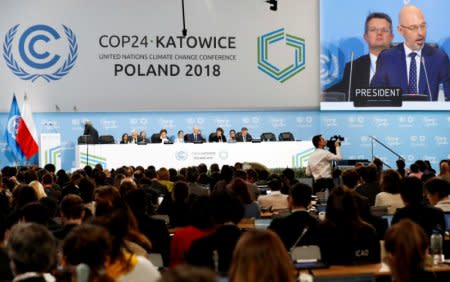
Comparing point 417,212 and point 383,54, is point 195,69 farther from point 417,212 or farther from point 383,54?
point 417,212

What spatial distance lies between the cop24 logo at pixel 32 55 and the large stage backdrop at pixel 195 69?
29 millimetres

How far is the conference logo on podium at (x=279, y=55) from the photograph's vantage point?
22734 mm

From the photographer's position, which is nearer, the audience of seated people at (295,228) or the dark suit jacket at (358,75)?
the audience of seated people at (295,228)

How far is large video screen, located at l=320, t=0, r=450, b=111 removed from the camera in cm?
2217

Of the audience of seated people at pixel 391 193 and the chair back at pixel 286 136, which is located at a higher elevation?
the chair back at pixel 286 136

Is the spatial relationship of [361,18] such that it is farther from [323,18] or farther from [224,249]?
[224,249]

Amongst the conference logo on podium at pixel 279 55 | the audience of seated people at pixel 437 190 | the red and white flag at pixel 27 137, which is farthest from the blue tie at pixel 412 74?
the audience of seated people at pixel 437 190

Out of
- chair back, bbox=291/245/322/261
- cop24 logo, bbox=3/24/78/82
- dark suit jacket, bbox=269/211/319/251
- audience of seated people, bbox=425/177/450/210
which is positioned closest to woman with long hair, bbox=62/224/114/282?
chair back, bbox=291/245/322/261

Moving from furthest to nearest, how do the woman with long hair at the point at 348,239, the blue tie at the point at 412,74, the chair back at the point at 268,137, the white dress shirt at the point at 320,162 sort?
the blue tie at the point at 412,74 < the chair back at the point at 268,137 < the white dress shirt at the point at 320,162 < the woman with long hair at the point at 348,239

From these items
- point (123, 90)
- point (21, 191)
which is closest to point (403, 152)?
point (123, 90)

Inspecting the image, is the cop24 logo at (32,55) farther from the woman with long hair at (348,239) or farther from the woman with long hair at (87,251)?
the woman with long hair at (87,251)

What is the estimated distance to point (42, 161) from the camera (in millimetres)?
20609

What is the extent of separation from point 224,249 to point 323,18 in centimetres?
1811

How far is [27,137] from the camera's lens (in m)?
19.7
